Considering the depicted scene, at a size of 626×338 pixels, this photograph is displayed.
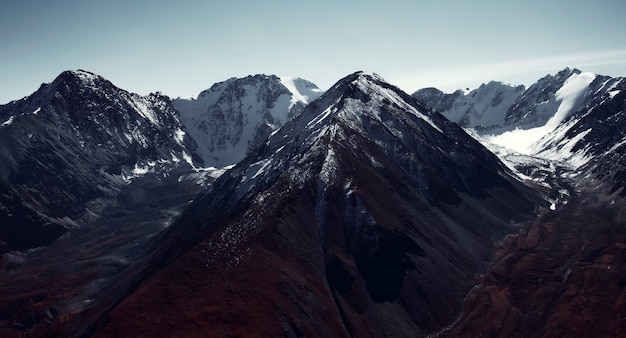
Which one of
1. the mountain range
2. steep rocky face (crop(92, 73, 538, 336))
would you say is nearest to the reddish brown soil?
the mountain range

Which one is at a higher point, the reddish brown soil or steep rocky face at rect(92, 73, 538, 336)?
steep rocky face at rect(92, 73, 538, 336)

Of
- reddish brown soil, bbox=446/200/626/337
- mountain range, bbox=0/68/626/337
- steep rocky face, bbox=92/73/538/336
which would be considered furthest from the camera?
reddish brown soil, bbox=446/200/626/337

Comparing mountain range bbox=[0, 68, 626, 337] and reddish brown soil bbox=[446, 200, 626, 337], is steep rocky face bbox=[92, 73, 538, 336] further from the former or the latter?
reddish brown soil bbox=[446, 200, 626, 337]

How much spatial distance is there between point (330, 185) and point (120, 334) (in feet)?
248

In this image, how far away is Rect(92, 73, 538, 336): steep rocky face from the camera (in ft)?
331

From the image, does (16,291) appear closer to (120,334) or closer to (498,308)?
(120,334)

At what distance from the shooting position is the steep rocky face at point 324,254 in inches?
3974

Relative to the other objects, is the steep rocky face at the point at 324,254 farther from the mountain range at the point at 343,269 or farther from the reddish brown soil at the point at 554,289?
the reddish brown soil at the point at 554,289

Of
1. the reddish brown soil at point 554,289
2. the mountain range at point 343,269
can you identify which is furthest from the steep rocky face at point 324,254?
the reddish brown soil at point 554,289

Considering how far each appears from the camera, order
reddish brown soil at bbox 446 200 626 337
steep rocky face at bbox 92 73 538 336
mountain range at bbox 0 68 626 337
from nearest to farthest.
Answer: steep rocky face at bbox 92 73 538 336 < mountain range at bbox 0 68 626 337 < reddish brown soil at bbox 446 200 626 337

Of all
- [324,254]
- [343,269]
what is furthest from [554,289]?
[324,254]

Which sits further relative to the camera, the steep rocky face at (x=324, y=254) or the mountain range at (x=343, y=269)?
the mountain range at (x=343, y=269)

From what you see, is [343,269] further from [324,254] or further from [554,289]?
[554,289]

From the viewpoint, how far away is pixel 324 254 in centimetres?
13225
